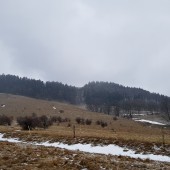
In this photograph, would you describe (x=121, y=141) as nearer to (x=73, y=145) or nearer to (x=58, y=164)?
(x=73, y=145)

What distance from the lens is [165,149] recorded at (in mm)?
23188

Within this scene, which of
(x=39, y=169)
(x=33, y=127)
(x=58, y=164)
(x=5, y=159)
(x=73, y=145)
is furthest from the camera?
(x=33, y=127)

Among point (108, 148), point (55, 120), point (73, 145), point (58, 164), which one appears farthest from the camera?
point (55, 120)

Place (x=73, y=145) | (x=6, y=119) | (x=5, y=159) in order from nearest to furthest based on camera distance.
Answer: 1. (x=5, y=159)
2. (x=73, y=145)
3. (x=6, y=119)

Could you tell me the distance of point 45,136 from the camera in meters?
33.4

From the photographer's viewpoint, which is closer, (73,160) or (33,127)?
(73,160)

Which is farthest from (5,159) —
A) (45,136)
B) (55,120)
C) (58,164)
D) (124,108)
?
(124,108)

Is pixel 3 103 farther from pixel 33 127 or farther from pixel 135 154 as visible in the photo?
pixel 135 154

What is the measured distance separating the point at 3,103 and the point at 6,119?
249 ft

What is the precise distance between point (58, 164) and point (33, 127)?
41.1m

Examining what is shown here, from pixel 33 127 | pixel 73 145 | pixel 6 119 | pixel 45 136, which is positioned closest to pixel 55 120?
pixel 6 119

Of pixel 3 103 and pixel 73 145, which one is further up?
pixel 3 103

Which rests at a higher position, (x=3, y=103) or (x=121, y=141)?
(x=3, y=103)

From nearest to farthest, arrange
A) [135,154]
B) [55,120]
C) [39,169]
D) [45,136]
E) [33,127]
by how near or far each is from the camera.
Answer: [39,169]
[135,154]
[45,136]
[33,127]
[55,120]
